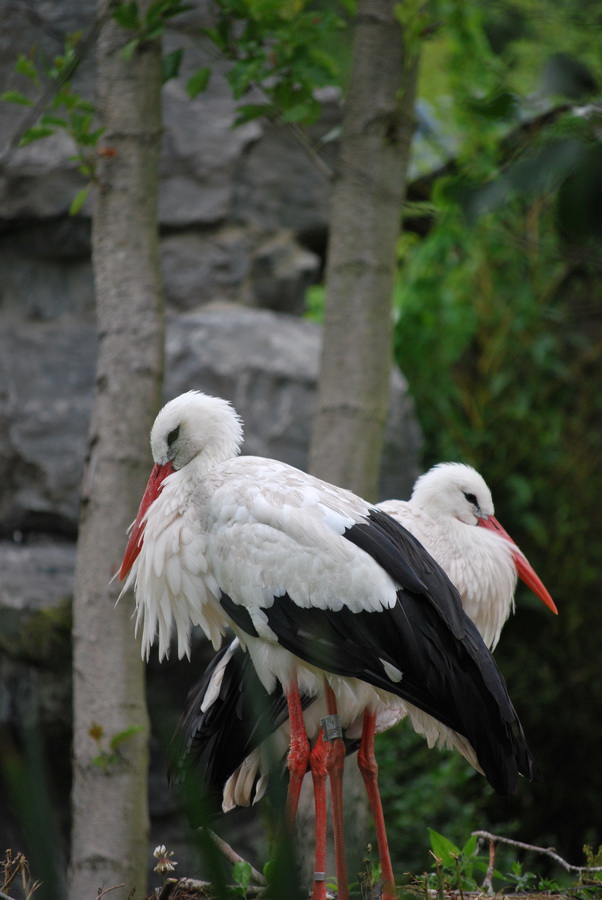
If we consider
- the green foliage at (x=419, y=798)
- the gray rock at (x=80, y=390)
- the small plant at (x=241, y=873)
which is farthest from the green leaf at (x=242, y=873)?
the green foliage at (x=419, y=798)

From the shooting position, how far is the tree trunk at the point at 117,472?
252 cm

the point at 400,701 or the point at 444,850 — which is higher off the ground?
the point at 400,701

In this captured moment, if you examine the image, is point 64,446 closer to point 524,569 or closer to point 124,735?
point 124,735

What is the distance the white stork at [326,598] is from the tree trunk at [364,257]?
1.61ft

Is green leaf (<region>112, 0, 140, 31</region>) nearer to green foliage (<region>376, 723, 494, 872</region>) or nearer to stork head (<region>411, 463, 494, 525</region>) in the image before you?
stork head (<region>411, 463, 494, 525</region>)

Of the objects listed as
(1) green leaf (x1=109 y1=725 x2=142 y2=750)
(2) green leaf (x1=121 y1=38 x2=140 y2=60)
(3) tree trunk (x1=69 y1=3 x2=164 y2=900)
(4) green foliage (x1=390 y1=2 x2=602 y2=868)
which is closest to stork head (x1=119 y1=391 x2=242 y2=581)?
(3) tree trunk (x1=69 y1=3 x2=164 y2=900)

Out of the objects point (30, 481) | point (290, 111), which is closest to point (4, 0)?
point (30, 481)

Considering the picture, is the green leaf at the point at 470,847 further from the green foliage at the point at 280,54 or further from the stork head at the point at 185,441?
the green foliage at the point at 280,54

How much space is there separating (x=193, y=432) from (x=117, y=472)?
0.35 m

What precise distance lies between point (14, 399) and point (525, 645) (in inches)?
109

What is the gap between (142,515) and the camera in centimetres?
242

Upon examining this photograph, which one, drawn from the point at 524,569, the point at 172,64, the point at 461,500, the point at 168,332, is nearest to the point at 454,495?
the point at 461,500

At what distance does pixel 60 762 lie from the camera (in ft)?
12.8

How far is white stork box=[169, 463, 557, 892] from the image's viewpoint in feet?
8.06
